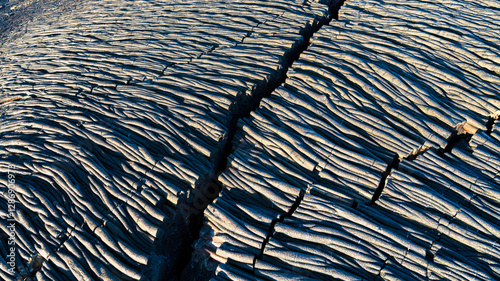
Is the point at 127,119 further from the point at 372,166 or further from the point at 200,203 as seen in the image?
the point at 372,166

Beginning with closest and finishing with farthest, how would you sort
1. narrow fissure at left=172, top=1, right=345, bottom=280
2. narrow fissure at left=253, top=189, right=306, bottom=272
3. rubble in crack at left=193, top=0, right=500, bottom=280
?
rubble in crack at left=193, top=0, right=500, bottom=280 < narrow fissure at left=253, top=189, right=306, bottom=272 < narrow fissure at left=172, top=1, right=345, bottom=280

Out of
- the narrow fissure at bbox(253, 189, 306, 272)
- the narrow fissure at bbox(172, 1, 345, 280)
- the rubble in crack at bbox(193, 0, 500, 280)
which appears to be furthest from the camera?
the narrow fissure at bbox(172, 1, 345, 280)

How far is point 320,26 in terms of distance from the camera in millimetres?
8961

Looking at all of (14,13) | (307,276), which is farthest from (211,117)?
(14,13)

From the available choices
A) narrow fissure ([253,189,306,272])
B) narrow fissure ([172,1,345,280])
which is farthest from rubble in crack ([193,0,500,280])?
narrow fissure ([172,1,345,280])

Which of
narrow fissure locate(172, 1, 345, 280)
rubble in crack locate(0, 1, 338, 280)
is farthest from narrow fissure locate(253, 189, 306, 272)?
rubble in crack locate(0, 1, 338, 280)

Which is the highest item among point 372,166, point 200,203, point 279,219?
point 372,166

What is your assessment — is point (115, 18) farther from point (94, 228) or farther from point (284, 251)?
point (284, 251)

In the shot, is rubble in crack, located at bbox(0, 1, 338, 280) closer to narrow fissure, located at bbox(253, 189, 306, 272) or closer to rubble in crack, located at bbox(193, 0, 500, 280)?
rubble in crack, located at bbox(193, 0, 500, 280)

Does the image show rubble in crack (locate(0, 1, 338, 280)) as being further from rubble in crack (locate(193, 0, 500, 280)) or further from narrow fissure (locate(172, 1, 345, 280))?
rubble in crack (locate(193, 0, 500, 280))

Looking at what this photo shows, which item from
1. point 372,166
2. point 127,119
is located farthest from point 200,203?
point 372,166

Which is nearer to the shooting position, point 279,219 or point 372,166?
point 279,219

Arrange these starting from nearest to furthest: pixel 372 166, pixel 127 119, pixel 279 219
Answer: pixel 279 219, pixel 372 166, pixel 127 119

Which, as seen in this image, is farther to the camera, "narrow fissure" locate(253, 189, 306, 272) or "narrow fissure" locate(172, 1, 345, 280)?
"narrow fissure" locate(172, 1, 345, 280)
